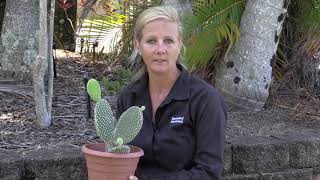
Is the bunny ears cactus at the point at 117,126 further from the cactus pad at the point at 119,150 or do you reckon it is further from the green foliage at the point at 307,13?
the green foliage at the point at 307,13

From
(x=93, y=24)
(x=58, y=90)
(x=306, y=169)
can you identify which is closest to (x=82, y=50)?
(x=93, y=24)

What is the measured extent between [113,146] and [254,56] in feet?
10.3

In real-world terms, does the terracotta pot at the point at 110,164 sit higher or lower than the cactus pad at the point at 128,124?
lower

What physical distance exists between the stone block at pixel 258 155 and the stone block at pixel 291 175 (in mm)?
41

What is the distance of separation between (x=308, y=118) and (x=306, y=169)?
3.60 ft

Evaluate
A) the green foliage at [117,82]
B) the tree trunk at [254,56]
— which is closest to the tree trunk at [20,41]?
the green foliage at [117,82]

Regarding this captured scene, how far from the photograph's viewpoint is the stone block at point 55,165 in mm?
3803

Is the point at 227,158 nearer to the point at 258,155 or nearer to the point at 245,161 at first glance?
the point at 245,161

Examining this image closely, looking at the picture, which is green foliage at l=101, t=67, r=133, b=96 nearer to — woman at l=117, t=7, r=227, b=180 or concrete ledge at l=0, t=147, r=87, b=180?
concrete ledge at l=0, t=147, r=87, b=180

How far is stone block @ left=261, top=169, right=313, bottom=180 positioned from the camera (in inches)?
177

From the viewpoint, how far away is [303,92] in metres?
6.67

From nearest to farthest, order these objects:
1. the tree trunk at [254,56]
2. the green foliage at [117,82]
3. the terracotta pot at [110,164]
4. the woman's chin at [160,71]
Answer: the terracotta pot at [110,164]
the woman's chin at [160,71]
the tree trunk at [254,56]
the green foliage at [117,82]

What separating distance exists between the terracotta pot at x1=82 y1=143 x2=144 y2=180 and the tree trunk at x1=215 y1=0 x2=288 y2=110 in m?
3.10

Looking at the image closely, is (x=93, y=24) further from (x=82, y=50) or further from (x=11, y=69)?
(x=11, y=69)
